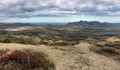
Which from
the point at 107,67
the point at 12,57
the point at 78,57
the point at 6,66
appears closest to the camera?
the point at 6,66

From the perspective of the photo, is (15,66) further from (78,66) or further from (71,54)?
(71,54)

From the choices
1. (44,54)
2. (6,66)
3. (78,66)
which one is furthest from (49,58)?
(6,66)

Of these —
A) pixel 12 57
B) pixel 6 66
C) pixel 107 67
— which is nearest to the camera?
pixel 6 66

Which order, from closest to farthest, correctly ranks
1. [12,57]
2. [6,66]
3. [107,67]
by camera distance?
[6,66]
[12,57]
[107,67]

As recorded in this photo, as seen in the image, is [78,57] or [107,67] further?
[78,57]

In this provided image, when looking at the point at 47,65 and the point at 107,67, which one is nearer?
the point at 47,65

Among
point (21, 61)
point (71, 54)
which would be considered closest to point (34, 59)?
point (21, 61)

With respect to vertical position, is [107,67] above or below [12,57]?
below

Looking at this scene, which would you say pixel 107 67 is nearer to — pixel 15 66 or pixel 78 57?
pixel 78 57

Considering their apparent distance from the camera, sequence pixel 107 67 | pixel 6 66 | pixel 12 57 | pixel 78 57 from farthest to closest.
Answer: pixel 78 57, pixel 107 67, pixel 12 57, pixel 6 66
